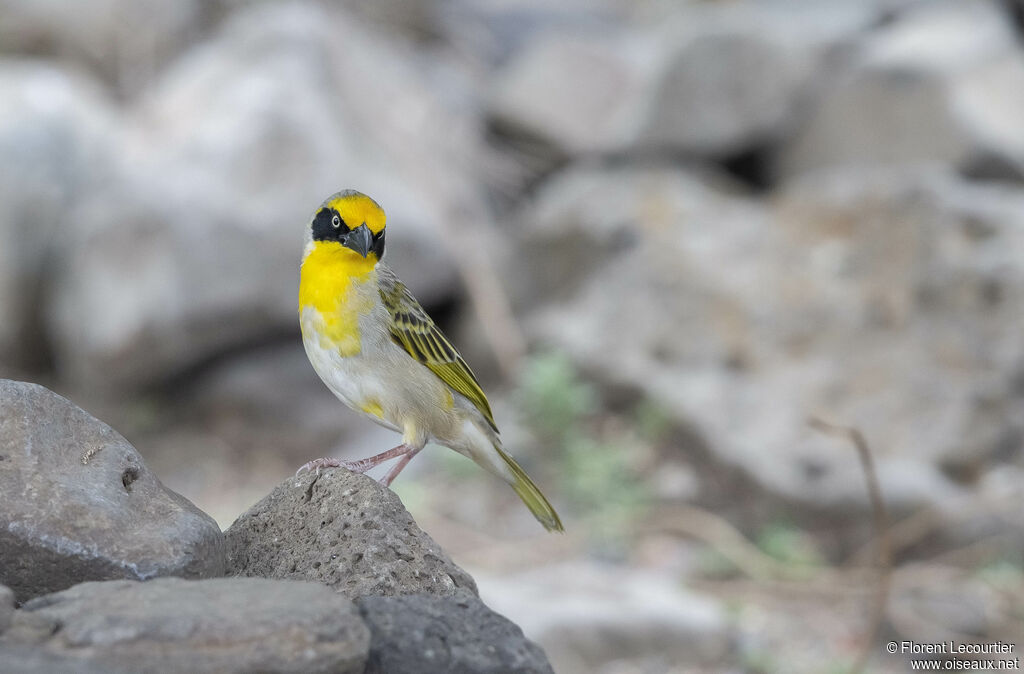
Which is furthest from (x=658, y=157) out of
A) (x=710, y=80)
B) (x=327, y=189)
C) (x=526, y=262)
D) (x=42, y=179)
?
(x=42, y=179)

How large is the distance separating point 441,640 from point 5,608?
0.86 meters

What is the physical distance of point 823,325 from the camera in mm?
9086

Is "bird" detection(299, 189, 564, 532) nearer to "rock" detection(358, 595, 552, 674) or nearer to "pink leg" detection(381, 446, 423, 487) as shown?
"pink leg" detection(381, 446, 423, 487)

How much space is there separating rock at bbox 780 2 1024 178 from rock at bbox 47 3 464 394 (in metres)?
3.48

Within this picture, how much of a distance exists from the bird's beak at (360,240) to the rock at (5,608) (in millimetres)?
1425

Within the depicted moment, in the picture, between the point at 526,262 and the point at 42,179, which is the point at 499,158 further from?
the point at 42,179

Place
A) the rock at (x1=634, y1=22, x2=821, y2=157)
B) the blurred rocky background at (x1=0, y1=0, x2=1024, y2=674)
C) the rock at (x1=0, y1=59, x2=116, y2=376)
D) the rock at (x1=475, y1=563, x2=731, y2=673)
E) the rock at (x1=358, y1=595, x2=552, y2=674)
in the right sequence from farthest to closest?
the rock at (x1=634, y1=22, x2=821, y2=157) → the rock at (x1=0, y1=59, x2=116, y2=376) → the blurred rocky background at (x1=0, y1=0, x2=1024, y2=674) → the rock at (x1=475, y1=563, x2=731, y2=673) → the rock at (x1=358, y1=595, x2=552, y2=674)

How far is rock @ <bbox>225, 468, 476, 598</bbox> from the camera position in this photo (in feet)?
9.44

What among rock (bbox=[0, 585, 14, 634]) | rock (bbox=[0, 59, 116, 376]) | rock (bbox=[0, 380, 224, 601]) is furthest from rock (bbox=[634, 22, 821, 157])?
rock (bbox=[0, 585, 14, 634])

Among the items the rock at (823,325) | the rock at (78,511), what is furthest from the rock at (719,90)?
the rock at (78,511)

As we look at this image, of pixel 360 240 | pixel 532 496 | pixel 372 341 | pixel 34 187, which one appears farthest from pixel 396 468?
pixel 34 187

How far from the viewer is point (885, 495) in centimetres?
812

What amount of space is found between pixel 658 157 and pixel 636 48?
333 centimetres

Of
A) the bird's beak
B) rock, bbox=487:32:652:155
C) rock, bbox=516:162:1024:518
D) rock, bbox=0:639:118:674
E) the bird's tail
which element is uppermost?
rock, bbox=487:32:652:155
